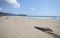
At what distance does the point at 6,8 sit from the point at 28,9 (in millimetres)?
307

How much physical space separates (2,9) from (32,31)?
1.68ft

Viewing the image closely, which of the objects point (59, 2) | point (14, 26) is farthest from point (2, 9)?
point (59, 2)

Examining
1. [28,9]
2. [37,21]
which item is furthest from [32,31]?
[28,9]

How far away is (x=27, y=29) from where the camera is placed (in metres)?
1.45

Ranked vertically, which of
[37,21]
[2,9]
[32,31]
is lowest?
[32,31]

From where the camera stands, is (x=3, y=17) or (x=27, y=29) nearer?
(x=27, y=29)

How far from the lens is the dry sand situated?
1.38 metres

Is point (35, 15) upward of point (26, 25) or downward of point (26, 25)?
upward

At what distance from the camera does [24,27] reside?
57.8 inches

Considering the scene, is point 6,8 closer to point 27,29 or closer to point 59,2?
point 27,29

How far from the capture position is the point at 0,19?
1.51m

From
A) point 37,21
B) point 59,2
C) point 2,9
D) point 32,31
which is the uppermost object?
point 59,2

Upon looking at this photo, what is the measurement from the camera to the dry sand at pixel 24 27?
4.53ft

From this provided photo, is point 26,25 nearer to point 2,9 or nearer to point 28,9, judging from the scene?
point 28,9
